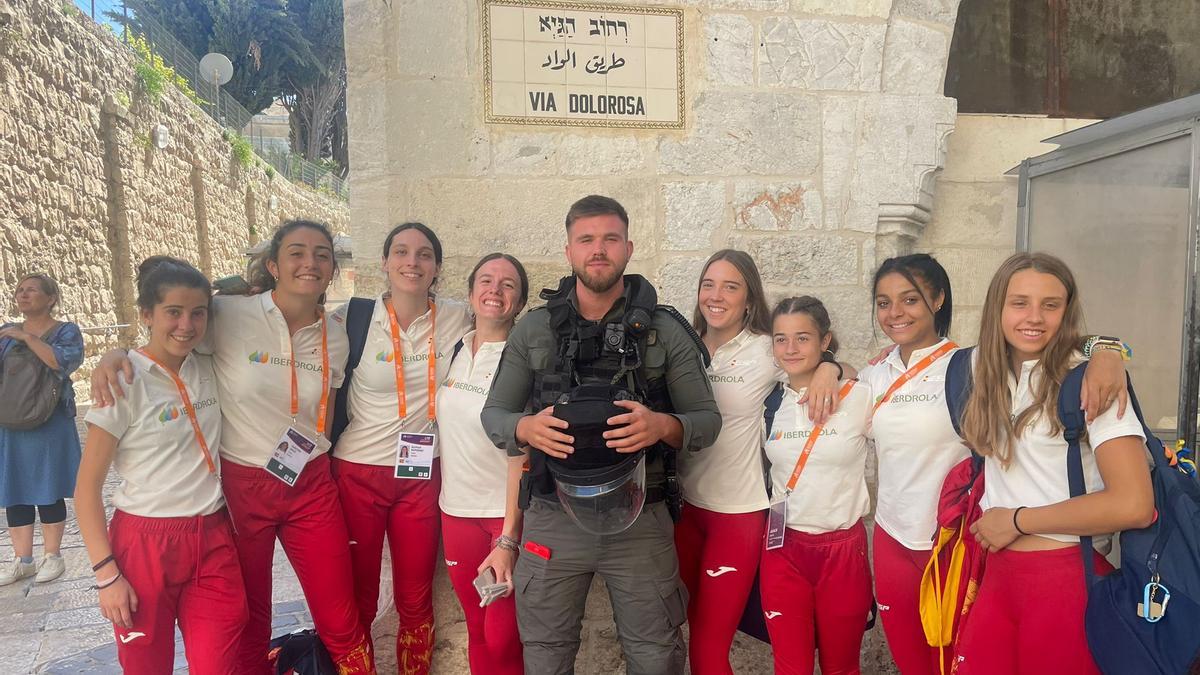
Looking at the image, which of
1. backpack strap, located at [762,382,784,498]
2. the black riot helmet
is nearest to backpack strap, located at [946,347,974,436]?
backpack strap, located at [762,382,784,498]

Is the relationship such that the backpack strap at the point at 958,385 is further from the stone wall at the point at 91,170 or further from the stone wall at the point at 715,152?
the stone wall at the point at 91,170

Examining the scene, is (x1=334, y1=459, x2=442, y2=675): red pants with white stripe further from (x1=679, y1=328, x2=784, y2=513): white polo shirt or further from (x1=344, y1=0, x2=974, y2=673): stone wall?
(x1=344, y1=0, x2=974, y2=673): stone wall

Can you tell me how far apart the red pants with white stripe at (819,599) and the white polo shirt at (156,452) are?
5.95 feet

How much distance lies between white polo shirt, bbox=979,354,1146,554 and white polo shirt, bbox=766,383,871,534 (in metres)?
0.39

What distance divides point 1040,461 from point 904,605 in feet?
2.10

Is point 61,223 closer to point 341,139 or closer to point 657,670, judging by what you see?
point 657,670

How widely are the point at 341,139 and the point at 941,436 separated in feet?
107

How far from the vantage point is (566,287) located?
2.11 m

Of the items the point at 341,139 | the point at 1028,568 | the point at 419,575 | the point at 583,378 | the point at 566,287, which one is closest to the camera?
the point at 1028,568

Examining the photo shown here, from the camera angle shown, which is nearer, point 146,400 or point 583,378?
point 583,378

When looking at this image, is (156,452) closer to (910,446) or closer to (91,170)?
(910,446)

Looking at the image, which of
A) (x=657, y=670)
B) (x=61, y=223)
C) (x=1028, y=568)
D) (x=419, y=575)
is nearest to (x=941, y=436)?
(x=1028, y=568)

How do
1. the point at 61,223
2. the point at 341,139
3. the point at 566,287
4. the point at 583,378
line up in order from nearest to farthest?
the point at 583,378, the point at 566,287, the point at 61,223, the point at 341,139

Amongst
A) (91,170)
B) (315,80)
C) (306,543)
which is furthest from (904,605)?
(315,80)
